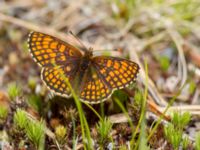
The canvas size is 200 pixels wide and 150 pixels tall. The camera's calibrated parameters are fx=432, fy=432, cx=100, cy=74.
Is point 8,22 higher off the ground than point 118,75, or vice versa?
point 8,22

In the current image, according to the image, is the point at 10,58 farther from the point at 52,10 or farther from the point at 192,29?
the point at 192,29

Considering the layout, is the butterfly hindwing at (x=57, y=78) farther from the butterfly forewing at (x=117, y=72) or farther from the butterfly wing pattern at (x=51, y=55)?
the butterfly forewing at (x=117, y=72)

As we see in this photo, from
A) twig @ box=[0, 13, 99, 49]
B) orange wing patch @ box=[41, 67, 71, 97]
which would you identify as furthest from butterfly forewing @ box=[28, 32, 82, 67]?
twig @ box=[0, 13, 99, 49]

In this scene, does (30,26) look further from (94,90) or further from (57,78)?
(94,90)

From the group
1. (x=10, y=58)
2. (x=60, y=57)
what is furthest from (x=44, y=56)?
(x=10, y=58)

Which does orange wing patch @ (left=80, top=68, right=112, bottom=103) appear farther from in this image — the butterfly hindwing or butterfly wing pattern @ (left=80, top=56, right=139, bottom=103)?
the butterfly hindwing

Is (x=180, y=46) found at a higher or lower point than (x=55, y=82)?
higher

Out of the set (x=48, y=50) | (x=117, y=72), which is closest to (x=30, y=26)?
(x=48, y=50)

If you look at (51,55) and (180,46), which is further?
(180,46)
